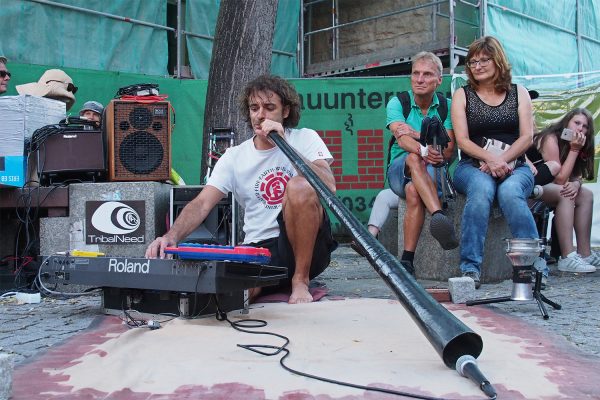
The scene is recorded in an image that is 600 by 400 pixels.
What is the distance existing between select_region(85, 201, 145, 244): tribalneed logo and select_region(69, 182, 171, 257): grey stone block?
1.1 inches

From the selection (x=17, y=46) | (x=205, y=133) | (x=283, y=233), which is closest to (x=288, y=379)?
(x=283, y=233)

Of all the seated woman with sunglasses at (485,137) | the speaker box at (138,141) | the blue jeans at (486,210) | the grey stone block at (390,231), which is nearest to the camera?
the blue jeans at (486,210)

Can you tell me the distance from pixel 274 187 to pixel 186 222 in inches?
23.2

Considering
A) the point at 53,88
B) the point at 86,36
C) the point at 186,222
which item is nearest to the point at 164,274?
the point at 186,222

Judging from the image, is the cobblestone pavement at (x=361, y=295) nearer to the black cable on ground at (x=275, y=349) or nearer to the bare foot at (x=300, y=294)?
the bare foot at (x=300, y=294)

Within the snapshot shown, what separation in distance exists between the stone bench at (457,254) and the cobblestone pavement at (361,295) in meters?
0.13

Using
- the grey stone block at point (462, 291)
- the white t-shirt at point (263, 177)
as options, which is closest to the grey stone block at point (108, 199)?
the white t-shirt at point (263, 177)

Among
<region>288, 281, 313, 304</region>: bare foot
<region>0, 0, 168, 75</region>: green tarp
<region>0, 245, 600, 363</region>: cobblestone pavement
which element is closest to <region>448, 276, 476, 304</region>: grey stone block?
<region>0, 245, 600, 363</region>: cobblestone pavement

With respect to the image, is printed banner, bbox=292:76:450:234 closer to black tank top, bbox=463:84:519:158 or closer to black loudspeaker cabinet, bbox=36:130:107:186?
black tank top, bbox=463:84:519:158

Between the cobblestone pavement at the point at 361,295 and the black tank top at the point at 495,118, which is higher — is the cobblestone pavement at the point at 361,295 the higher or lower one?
the lower one

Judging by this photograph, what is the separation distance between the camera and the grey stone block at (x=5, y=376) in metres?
1.78

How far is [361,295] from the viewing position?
396cm

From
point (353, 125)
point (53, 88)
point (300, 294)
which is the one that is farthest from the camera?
point (353, 125)

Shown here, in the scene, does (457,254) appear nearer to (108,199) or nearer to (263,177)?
(263,177)
